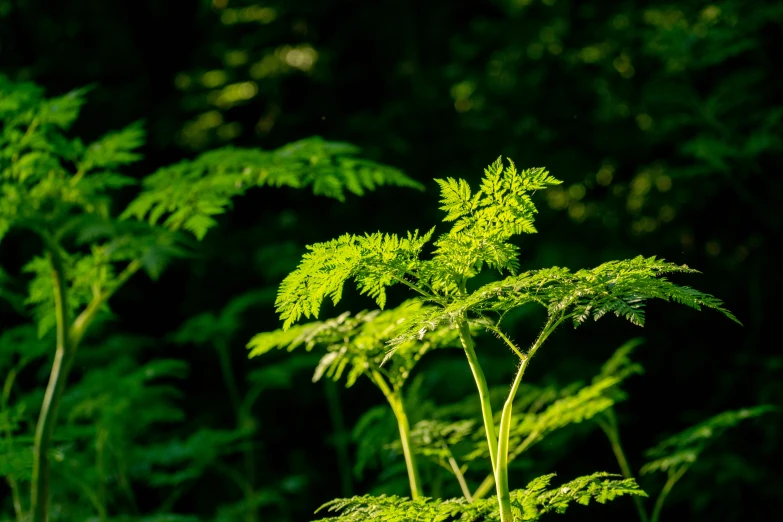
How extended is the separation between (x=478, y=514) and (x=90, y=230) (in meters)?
1.70

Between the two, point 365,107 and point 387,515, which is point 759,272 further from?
point 387,515

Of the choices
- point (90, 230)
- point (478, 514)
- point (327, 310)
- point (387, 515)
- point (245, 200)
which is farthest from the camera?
point (245, 200)

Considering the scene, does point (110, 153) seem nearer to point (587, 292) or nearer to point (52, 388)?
point (52, 388)

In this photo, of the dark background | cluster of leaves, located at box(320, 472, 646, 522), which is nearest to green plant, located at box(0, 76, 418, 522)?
cluster of leaves, located at box(320, 472, 646, 522)

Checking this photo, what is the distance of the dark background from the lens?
5363 mm

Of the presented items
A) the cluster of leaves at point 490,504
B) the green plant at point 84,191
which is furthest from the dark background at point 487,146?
the cluster of leaves at point 490,504

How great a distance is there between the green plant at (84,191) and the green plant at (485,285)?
2.44 ft

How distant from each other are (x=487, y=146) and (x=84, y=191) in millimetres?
4890

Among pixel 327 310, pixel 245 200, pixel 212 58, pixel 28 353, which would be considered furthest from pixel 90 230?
pixel 212 58

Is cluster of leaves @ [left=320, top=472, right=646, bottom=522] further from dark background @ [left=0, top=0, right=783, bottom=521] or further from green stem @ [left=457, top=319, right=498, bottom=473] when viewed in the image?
dark background @ [left=0, top=0, right=783, bottom=521]

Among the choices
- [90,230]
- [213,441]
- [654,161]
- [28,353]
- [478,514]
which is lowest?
[478,514]

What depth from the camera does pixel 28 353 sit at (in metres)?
3.05

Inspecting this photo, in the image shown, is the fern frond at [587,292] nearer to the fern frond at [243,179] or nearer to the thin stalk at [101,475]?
the fern frond at [243,179]

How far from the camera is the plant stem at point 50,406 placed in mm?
1904
